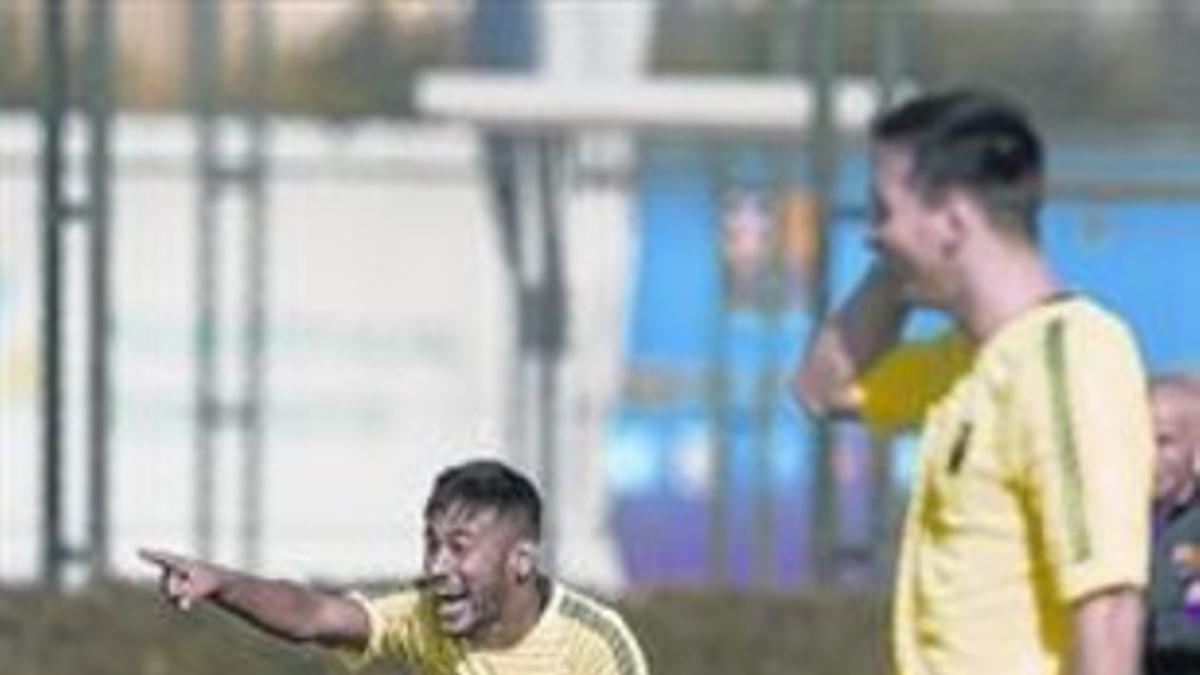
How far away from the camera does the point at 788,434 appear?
54.6 ft

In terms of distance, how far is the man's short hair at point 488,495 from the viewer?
788cm

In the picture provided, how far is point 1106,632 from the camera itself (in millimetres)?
6832

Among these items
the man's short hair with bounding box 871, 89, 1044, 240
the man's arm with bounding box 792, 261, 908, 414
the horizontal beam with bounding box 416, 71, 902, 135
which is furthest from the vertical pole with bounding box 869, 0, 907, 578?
the man's short hair with bounding box 871, 89, 1044, 240

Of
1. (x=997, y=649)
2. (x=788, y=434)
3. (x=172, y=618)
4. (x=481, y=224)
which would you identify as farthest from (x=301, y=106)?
(x=997, y=649)

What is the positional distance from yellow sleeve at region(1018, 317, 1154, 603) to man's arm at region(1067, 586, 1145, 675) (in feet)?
0.05

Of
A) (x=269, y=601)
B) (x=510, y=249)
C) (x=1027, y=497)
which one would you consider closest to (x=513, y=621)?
(x=269, y=601)

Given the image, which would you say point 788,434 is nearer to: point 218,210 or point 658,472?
point 658,472

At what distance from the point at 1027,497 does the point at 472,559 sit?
3.80 ft

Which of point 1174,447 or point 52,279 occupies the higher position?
point 1174,447

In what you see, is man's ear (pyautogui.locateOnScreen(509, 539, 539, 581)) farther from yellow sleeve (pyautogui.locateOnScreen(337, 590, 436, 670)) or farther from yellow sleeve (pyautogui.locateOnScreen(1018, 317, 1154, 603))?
yellow sleeve (pyautogui.locateOnScreen(1018, 317, 1154, 603))

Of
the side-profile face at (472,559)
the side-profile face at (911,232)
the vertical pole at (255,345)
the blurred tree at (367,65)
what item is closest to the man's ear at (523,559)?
the side-profile face at (472,559)

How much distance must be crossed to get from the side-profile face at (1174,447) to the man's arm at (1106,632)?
121cm

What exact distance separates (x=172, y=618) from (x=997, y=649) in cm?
711

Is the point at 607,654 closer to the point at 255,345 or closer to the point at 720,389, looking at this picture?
the point at 255,345
